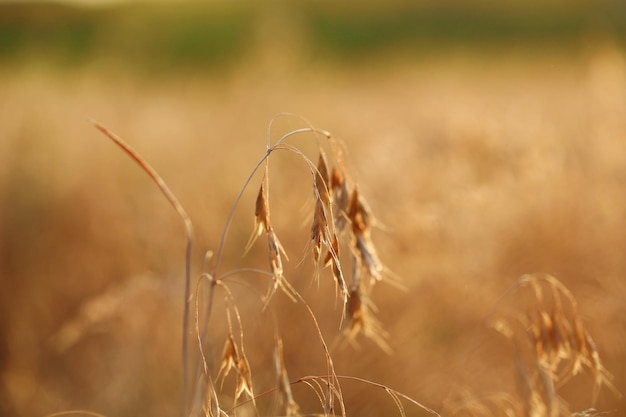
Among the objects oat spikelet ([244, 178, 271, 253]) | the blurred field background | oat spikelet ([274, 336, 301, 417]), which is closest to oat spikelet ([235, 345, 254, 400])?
oat spikelet ([274, 336, 301, 417])

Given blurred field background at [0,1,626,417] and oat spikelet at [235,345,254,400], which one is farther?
blurred field background at [0,1,626,417]

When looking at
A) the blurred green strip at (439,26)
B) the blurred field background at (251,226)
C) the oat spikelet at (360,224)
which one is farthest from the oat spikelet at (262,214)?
the blurred green strip at (439,26)

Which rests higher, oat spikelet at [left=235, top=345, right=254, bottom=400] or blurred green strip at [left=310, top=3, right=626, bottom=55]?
blurred green strip at [left=310, top=3, right=626, bottom=55]

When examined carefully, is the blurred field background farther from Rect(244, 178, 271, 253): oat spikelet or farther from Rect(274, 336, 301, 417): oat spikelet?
Rect(244, 178, 271, 253): oat spikelet

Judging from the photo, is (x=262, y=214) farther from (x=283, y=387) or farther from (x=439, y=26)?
(x=439, y=26)

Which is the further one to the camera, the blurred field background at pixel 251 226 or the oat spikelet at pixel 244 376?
the blurred field background at pixel 251 226

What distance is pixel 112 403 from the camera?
5.98 ft

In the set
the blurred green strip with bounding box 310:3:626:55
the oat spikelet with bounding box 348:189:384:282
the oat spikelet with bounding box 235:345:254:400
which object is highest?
the blurred green strip with bounding box 310:3:626:55

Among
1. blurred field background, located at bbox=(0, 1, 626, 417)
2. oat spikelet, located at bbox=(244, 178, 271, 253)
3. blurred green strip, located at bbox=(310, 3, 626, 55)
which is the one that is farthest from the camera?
blurred green strip, located at bbox=(310, 3, 626, 55)

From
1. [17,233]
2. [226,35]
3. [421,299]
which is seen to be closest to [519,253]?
[421,299]

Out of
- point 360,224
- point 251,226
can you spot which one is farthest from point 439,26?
point 360,224

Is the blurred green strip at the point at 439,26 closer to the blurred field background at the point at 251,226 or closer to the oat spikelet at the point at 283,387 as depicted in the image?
the blurred field background at the point at 251,226

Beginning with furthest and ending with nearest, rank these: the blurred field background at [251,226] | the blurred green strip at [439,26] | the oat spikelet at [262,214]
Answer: the blurred green strip at [439,26]
the blurred field background at [251,226]
the oat spikelet at [262,214]

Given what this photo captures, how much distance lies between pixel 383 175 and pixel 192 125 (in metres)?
2.04
